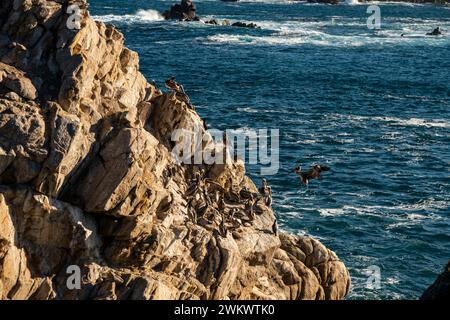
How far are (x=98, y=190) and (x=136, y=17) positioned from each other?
151 metres

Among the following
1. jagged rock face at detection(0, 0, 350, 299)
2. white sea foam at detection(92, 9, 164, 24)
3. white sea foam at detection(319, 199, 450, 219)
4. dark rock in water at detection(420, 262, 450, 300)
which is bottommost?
white sea foam at detection(319, 199, 450, 219)

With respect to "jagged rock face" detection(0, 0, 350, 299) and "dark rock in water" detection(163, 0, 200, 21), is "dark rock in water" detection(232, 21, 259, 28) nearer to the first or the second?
"dark rock in water" detection(163, 0, 200, 21)

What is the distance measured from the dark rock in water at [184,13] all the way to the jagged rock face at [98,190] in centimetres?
14202

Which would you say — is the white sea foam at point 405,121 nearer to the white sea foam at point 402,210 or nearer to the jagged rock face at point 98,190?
the white sea foam at point 402,210

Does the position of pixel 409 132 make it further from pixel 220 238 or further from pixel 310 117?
pixel 220 238

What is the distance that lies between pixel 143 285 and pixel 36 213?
4970mm

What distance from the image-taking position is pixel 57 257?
30.3 meters

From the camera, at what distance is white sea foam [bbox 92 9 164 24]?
556ft

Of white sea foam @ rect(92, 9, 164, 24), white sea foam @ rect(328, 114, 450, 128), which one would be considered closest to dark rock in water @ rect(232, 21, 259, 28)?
white sea foam @ rect(92, 9, 164, 24)

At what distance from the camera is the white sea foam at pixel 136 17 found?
169375 millimetres

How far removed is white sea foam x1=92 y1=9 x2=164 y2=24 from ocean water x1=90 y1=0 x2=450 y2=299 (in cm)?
111

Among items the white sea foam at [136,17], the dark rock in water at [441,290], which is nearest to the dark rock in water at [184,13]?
the white sea foam at [136,17]
